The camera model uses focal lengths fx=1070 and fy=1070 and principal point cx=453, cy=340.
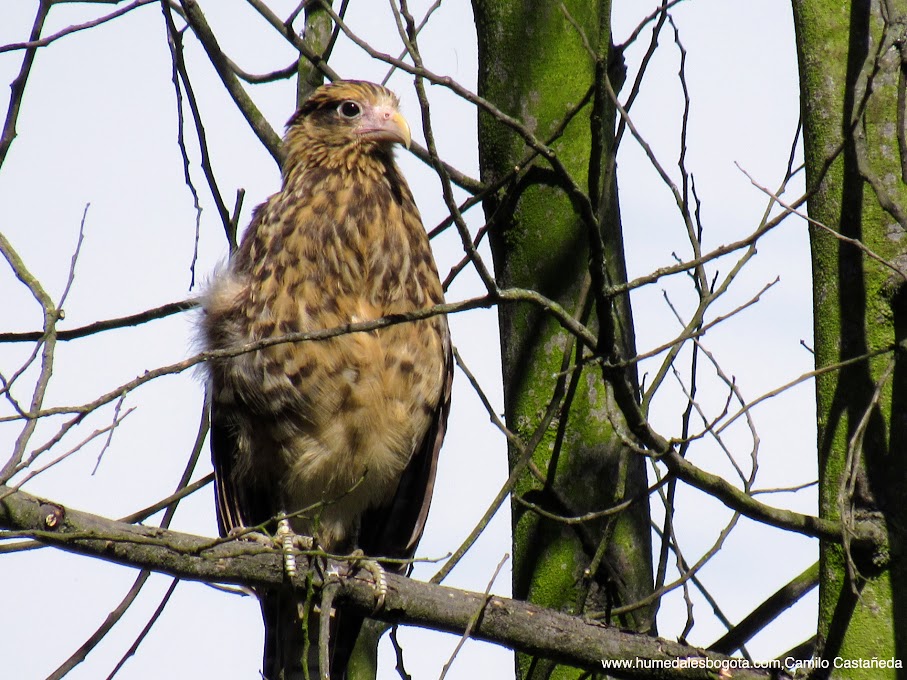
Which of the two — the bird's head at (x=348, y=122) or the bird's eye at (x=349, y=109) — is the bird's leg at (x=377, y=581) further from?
the bird's eye at (x=349, y=109)

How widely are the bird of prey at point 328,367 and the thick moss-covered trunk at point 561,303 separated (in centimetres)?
51

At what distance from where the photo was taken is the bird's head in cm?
431

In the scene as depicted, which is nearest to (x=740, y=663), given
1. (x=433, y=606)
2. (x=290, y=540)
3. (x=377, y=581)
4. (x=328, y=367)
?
(x=433, y=606)

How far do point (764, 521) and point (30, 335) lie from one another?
213 cm

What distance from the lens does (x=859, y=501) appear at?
2662mm

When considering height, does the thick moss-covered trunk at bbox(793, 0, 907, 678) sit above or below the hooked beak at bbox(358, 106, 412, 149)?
below

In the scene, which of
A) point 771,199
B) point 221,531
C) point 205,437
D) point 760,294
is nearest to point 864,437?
point 760,294

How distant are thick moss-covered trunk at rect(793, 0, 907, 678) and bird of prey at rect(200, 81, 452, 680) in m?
1.56

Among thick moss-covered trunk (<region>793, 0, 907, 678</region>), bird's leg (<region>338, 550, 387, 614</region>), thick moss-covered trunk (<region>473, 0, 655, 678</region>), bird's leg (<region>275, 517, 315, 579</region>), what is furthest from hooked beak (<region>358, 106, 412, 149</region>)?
bird's leg (<region>338, 550, 387, 614</region>)

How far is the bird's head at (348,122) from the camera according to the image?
431 centimetres

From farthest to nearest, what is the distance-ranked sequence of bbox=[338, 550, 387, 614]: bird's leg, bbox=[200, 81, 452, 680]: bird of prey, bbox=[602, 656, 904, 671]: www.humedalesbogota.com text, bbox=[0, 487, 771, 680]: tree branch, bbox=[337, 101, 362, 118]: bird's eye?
bbox=[337, 101, 362, 118]: bird's eye < bbox=[200, 81, 452, 680]: bird of prey < bbox=[338, 550, 387, 614]: bird's leg < bbox=[602, 656, 904, 671]: www.humedalesbogota.com text < bbox=[0, 487, 771, 680]: tree branch

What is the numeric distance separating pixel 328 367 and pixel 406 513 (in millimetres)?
854

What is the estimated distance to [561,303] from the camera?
342 cm

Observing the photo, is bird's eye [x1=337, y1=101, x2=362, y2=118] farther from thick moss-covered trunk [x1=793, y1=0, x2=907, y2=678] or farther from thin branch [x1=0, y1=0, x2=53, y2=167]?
thick moss-covered trunk [x1=793, y1=0, x2=907, y2=678]
